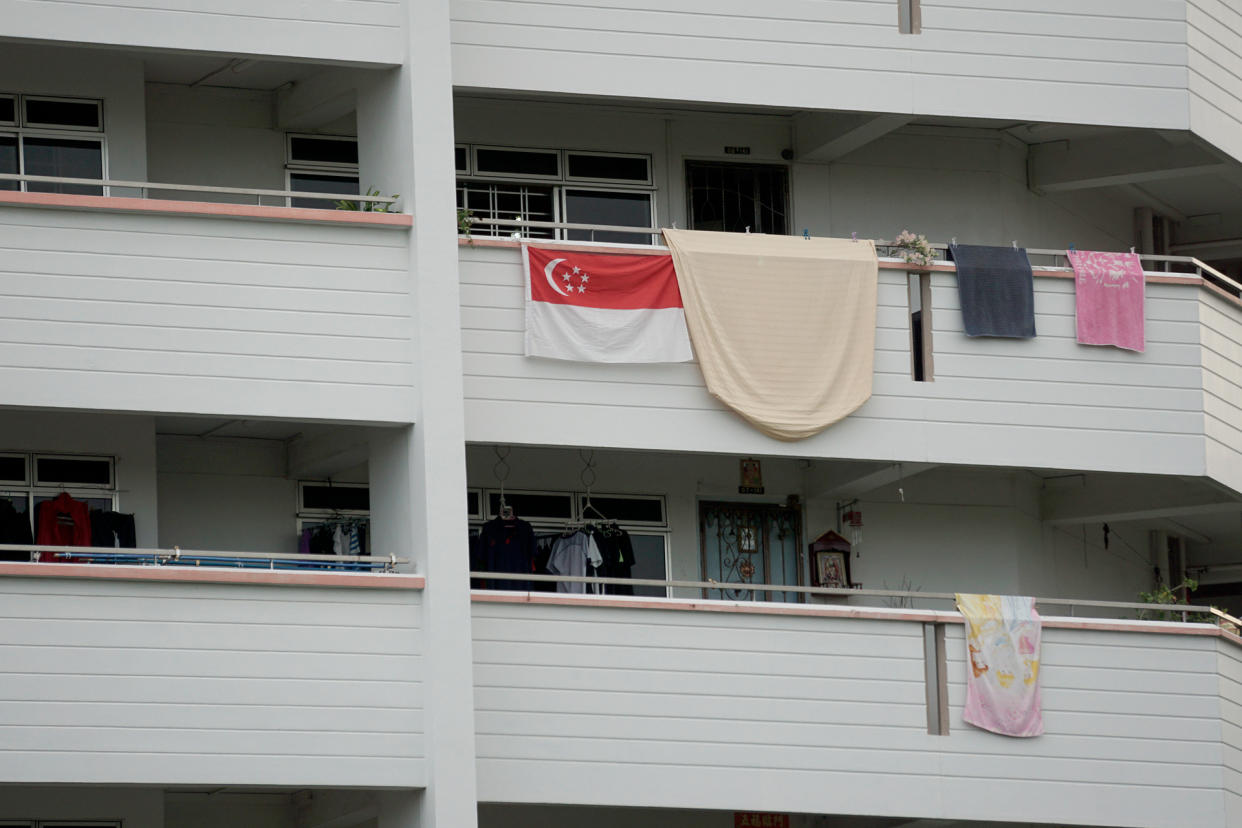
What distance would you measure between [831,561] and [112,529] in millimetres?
6858

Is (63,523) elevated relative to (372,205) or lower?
lower

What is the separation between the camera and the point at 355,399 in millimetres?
20516

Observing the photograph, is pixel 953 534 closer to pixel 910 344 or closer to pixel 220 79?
pixel 910 344

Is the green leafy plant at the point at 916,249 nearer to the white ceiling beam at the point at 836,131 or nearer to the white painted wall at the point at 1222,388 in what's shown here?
the white ceiling beam at the point at 836,131

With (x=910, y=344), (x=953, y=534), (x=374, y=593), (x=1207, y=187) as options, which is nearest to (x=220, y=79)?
(x=374, y=593)

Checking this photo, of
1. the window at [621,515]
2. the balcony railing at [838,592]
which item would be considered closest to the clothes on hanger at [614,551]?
the balcony railing at [838,592]

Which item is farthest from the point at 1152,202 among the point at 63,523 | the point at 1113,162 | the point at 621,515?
the point at 63,523

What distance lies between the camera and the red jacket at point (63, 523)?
21.1 m

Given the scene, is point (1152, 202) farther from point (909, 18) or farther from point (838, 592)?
point (838, 592)

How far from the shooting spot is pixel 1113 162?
956 inches

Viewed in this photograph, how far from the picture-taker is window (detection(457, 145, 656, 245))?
76.8 ft

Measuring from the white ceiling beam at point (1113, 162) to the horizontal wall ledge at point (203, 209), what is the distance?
23.8ft

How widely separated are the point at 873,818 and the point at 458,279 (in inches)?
266

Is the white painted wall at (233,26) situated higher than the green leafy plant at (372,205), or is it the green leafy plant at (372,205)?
the white painted wall at (233,26)
